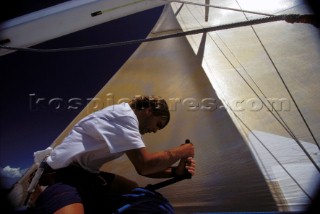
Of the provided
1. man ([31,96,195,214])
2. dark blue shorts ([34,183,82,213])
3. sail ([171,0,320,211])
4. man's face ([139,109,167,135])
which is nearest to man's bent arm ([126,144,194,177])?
man ([31,96,195,214])

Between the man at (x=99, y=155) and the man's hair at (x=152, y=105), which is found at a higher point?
the man's hair at (x=152, y=105)

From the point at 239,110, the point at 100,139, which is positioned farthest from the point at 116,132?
the point at 239,110

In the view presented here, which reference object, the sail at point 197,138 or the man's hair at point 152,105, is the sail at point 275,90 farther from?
the man's hair at point 152,105

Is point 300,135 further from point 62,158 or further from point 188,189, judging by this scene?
point 62,158

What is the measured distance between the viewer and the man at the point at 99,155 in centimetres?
123

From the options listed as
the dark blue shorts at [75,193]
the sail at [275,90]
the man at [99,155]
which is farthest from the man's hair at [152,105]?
the sail at [275,90]

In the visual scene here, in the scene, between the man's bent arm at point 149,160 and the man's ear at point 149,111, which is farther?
the man's ear at point 149,111

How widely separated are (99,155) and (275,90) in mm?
1883

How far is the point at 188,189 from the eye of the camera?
2174mm

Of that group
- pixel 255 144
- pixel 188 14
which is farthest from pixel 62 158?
pixel 188 14

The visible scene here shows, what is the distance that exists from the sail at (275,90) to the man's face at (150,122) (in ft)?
1.63

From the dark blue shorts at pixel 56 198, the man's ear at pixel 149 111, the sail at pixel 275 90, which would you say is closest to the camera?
the dark blue shorts at pixel 56 198

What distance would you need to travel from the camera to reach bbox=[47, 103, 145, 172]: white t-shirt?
4.05 ft

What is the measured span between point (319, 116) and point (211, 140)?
0.78m
